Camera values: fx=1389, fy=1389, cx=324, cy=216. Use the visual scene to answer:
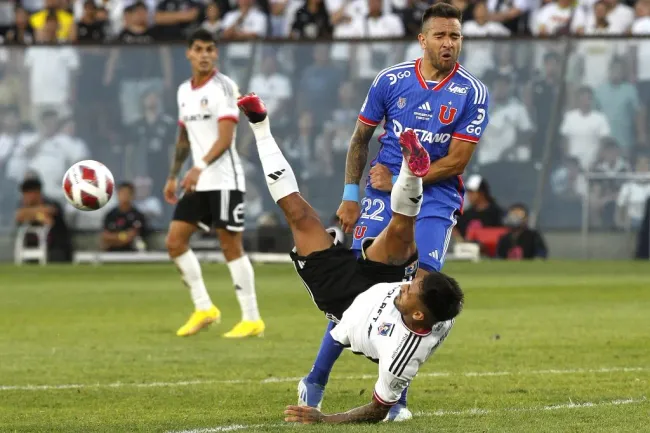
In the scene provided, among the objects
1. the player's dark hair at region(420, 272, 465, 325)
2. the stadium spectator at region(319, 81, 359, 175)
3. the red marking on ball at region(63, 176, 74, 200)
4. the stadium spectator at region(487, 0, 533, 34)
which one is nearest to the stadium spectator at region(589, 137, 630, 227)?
the stadium spectator at region(487, 0, 533, 34)

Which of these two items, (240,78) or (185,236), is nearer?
(185,236)

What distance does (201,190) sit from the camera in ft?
43.7

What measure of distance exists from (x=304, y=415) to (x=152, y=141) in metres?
19.0

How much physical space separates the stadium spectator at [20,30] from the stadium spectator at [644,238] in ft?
39.6

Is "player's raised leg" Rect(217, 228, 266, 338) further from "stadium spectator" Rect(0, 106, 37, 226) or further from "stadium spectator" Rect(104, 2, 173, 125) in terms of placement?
"stadium spectator" Rect(0, 106, 37, 226)

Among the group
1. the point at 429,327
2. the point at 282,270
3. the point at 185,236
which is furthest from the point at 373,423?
the point at 282,270

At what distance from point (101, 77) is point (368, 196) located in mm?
18861

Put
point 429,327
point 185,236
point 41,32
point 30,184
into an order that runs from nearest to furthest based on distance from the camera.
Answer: point 429,327 → point 185,236 → point 30,184 → point 41,32

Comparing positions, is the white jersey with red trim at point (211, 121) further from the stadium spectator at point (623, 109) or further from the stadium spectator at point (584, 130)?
the stadium spectator at point (623, 109)

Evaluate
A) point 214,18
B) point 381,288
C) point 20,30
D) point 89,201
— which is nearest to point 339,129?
point 214,18

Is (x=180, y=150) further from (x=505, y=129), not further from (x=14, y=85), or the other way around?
(x=14, y=85)

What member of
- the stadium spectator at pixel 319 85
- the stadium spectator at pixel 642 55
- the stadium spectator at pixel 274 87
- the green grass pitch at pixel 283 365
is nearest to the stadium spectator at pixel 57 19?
the stadium spectator at pixel 274 87

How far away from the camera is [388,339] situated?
6992mm

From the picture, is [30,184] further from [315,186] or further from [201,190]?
[201,190]
